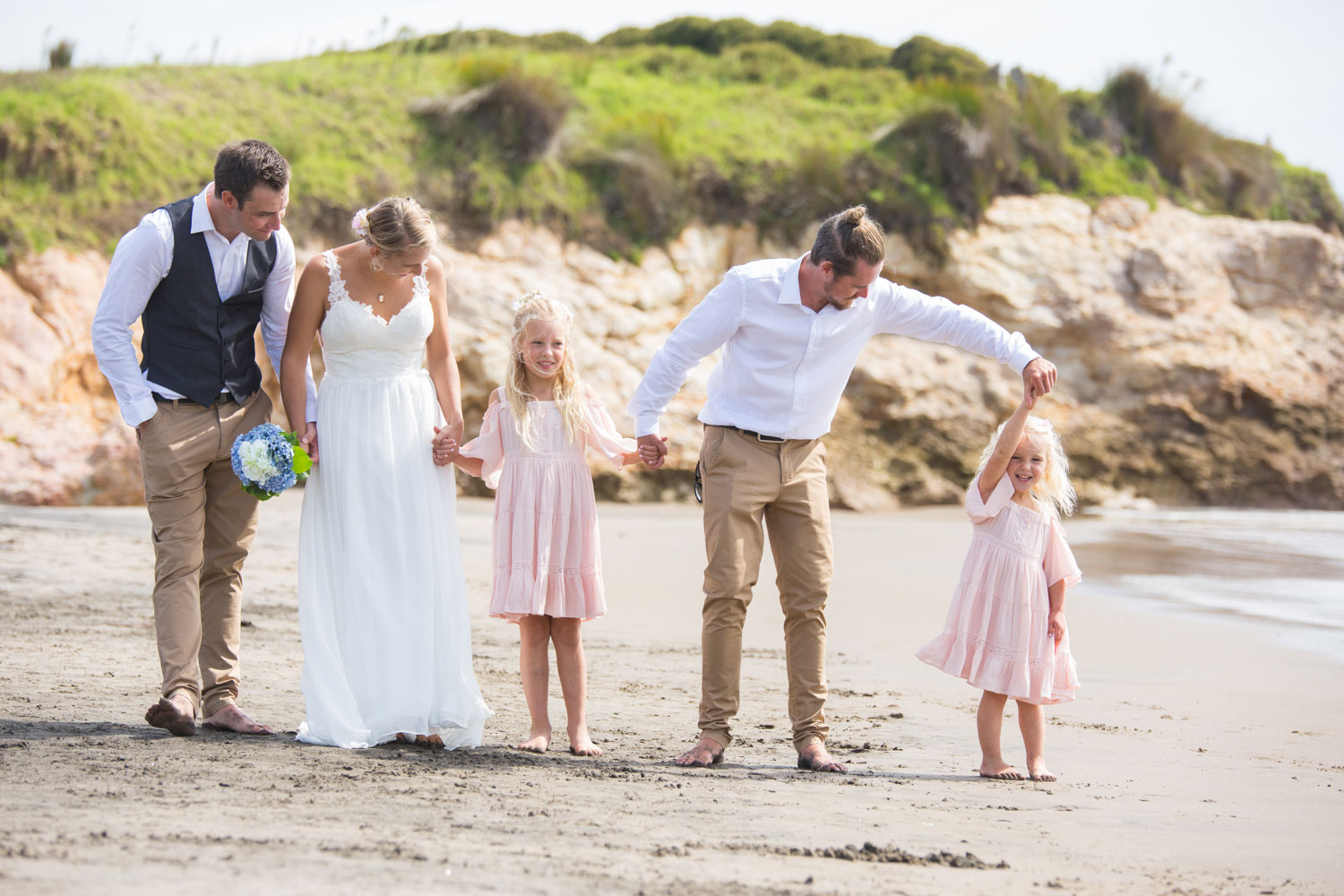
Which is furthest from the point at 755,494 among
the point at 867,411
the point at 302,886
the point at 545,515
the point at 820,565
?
the point at 867,411

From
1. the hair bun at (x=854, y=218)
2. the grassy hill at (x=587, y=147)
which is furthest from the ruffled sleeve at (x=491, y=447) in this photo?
the grassy hill at (x=587, y=147)

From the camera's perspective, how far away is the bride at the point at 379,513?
4.23 m

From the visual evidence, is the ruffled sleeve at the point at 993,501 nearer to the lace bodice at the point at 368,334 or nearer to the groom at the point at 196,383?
the lace bodice at the point at 368,334

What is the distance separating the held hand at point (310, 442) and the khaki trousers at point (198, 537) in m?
0.21

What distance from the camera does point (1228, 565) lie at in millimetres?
10461

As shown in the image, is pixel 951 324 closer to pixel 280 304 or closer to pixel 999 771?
pixel 999 771

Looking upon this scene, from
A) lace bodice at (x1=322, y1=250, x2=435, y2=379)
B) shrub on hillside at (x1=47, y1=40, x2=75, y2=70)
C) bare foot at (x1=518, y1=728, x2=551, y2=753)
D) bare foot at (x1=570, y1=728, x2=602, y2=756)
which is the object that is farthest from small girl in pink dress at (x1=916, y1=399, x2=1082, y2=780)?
shrub on hillside at (x1=47, y1=40, x2=75, y2=70)

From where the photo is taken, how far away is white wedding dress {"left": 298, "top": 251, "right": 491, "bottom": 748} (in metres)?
4.24

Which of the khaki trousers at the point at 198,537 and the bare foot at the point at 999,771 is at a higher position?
the khaki trousers at the point at 198,537

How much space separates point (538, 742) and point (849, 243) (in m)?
2.04

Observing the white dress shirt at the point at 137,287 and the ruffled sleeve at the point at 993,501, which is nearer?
the white dress shirt at the point at 137,287

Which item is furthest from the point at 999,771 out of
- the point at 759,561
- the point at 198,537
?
the point at 198,537

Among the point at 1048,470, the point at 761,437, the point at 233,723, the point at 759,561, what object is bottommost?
the point at 233,723

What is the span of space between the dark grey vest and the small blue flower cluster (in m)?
0.27
